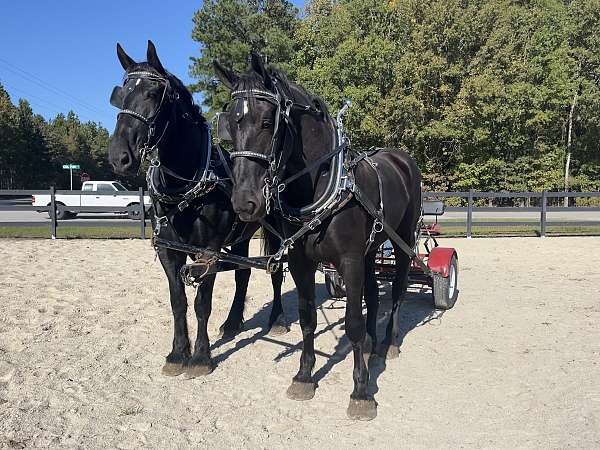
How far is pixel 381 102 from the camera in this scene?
27.0 metres

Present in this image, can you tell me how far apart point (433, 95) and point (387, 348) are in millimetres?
25611

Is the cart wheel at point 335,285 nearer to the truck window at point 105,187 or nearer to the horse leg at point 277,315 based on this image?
the horse leg at point 277,315

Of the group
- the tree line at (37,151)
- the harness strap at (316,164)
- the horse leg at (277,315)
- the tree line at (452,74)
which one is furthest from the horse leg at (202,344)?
the tree line at (37,151)

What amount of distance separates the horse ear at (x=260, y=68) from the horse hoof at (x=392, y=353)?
308 cm

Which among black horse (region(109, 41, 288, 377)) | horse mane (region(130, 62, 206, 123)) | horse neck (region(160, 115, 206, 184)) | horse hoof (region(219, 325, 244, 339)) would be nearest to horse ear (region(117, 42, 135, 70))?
black horse (region(109, 41, 288, 377))

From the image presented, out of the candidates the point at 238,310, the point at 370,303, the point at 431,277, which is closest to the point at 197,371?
the point at 238,310

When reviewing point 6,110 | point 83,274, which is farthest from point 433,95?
point 6,110

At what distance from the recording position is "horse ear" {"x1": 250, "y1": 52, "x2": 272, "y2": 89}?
3125mm

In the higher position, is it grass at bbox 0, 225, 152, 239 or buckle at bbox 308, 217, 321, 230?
buckle at bbox 308, 217, 321, 230

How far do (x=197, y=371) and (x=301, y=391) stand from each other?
105cm

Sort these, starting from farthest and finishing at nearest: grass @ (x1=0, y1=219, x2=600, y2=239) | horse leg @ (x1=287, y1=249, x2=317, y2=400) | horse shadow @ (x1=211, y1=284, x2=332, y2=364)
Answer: grass @ (x1=0, y1=219, x2=600, y2=239) < horse shadow @ (x1=211, y1=284, x2=332, y2=364) < horse leg @ (x1=287, y1=249, x2=317, y2=400)

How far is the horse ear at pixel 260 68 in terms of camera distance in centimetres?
312

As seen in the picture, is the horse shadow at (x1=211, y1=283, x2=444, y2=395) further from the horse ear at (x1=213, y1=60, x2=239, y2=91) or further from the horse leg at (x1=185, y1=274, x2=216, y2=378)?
the horse ear at (x1=213, y1=60, x2=239, y2=91)

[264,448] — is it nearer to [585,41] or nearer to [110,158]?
[110,158]
